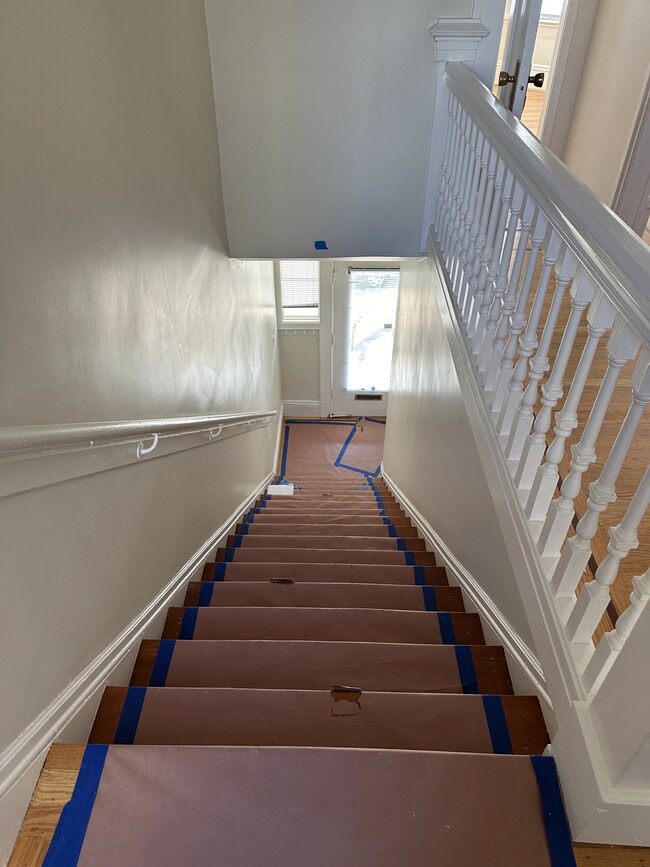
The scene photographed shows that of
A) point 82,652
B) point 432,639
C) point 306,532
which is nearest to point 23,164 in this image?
point 82,652

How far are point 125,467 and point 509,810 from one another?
3.97 ft

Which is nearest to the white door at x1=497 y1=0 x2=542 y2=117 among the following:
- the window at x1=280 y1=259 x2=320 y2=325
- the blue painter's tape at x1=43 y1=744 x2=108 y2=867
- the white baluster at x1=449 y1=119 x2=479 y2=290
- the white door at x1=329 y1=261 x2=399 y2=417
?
the white baluster at x1=449 y1=119 x2=479 y2=290

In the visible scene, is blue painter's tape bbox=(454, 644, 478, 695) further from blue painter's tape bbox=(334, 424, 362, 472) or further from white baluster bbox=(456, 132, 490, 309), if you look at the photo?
blue painter's tape bbox=(334, 424, 362, 472)

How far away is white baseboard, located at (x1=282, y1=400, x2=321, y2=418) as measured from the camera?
799 centimetres

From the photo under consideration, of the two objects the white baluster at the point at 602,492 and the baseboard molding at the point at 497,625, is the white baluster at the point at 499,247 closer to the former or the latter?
the white baluster at the point at 602,492

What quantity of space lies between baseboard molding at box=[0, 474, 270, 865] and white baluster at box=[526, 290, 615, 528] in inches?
44.2

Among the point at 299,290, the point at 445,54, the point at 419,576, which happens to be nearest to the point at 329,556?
the point at 419,576

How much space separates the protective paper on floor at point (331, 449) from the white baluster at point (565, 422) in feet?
17.1

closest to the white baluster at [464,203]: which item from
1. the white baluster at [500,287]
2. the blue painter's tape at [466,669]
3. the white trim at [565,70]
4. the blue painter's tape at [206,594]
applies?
the white baluster at [500,287]

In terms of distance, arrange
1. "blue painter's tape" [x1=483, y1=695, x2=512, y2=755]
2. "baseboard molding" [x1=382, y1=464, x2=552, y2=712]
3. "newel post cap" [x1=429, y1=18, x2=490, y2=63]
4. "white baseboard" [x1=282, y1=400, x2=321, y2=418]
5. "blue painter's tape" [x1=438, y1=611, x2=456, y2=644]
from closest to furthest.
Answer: "blue painter's tape" [x1=483, y1=695, x2=512, y2=755], "baseboard molding" [x1=382, y1=464, x2=552, y2=712], "blue painter's tape" [x1=438, y1=611, x2=456, y2=644], "newel post cap" [x1=429, y1=18, x2=490, y2=63], "white baseboard" [x1=282, y1=400, x2=321, y2=418]

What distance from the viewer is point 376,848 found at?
938mm

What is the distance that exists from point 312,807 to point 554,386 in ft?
3.29

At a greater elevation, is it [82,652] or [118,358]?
[118,358]

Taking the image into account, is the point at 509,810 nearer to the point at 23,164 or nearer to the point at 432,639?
the point at 432,639
